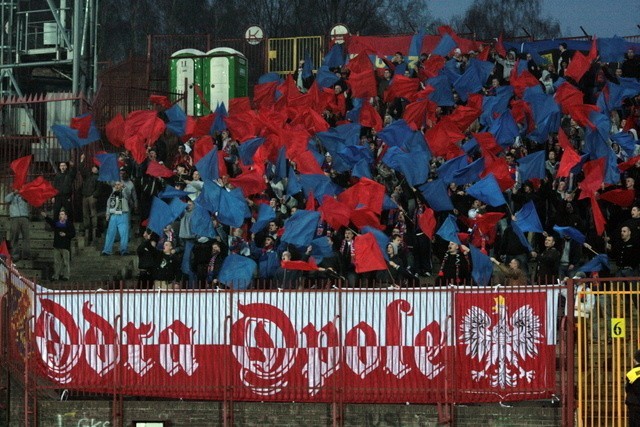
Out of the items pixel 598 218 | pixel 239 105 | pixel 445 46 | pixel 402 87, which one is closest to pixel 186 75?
pixel 239 105

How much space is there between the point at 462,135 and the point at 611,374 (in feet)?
31.3

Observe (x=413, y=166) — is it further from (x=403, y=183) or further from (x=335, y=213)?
(x=335, y=213)

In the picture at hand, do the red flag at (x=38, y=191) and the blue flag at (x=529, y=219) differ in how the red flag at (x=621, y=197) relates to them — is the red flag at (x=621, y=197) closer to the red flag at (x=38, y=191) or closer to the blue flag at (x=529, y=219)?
the blue flag at (x=529, y=219)

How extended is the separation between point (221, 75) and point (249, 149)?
9.58 m

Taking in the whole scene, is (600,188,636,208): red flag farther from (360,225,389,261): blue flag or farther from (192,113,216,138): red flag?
(192,113,216,138): red flag

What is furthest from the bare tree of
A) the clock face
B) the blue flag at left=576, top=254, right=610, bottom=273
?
the blue flag at left=576, top=254, right=610, bottom=273

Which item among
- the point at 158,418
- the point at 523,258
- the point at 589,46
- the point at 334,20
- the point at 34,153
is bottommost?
the point at 158,418

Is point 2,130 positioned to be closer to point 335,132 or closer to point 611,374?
point 335,132

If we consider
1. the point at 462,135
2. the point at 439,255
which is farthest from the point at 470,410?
the point at 462,135

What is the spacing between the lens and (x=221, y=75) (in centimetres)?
3775

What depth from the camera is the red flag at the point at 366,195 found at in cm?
2569

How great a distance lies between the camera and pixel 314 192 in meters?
27.0

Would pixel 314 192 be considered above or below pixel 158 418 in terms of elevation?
above

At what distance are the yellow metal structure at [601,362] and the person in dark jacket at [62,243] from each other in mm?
10749
